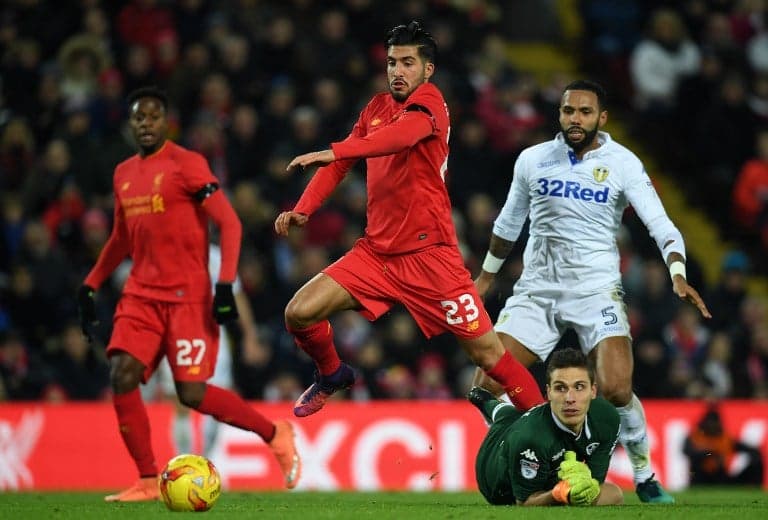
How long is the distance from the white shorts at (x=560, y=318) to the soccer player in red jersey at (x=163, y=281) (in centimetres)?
175

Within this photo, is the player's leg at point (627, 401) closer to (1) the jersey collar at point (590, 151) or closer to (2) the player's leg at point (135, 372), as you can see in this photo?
(1) the jersey collar at point (590, 151)

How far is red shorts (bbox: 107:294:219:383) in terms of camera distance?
8922mm

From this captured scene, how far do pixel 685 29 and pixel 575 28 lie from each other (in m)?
1.94

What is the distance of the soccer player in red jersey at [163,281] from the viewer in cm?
895

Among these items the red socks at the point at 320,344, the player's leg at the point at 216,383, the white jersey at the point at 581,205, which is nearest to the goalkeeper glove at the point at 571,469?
the white jersey at the point at 581,205

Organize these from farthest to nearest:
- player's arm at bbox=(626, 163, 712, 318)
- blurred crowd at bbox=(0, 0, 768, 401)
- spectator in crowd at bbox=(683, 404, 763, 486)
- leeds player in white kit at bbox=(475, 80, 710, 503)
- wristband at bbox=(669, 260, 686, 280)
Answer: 1. blurred crowd at bbox=(0, 0, 768, 401)
2. spectator in crowd at bbox=(683, 404, 763, 486)
3. leeds player in white kit at bbox=(475, 80, 710, 503)
4. player's arm at bbox=(626, 163, 712, 318)
5. wristband at bbox=(669, 260, 686, 280)

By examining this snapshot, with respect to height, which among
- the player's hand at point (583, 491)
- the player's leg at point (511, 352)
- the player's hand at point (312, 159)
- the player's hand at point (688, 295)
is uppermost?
the player's hand at point (312, 159)

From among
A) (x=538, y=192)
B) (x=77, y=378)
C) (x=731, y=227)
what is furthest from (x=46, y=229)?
(x=731, y=227)

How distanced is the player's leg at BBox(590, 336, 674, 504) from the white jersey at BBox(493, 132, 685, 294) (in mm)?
392

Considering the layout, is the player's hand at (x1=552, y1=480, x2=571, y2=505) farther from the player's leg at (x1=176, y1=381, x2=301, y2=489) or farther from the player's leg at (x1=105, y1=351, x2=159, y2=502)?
the player's leg at (x1=105, y1=351, x2=159, y2=502)

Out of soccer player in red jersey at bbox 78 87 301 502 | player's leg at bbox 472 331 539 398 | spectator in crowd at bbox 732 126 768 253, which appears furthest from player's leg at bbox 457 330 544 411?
spectator in crowd at bbox 732 126 768 253

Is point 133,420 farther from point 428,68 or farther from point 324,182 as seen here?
point 428,68

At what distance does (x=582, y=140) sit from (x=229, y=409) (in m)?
2.73

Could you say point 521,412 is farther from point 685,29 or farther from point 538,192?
point 685,29
